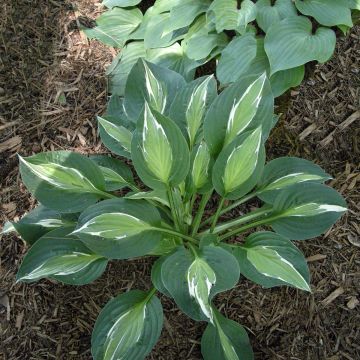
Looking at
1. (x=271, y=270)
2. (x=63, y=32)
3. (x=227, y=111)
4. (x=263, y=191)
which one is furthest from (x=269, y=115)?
(x=63, y=32)

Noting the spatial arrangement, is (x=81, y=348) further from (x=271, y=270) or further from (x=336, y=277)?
(x=336, y=277)

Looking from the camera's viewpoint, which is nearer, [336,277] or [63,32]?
[336,277]

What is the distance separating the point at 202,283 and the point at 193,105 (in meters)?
0.56

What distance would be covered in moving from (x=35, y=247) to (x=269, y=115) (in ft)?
2.65

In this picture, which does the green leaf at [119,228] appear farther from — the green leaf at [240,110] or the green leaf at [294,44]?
the green leaf at [294,44]

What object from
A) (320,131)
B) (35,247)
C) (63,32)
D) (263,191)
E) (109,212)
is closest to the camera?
(109,212)

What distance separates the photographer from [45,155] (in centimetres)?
151

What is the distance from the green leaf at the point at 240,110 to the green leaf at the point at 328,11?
57cm

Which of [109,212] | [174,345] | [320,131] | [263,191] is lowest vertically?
[174,345]

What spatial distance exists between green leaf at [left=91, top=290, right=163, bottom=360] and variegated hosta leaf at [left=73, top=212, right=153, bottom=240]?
0.26 metres

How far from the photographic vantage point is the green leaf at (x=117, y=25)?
222 cm

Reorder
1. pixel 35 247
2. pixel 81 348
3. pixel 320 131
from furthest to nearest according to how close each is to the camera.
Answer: pixel 320 131
pixel 81 348
pixel 35 247

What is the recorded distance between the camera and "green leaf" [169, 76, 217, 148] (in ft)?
5.20

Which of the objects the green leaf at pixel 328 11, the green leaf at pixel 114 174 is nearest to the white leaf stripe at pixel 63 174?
the green leaf at pixel 114 174
